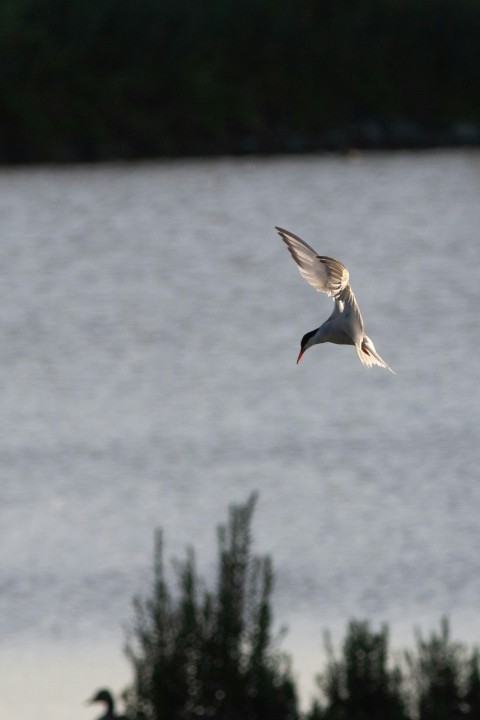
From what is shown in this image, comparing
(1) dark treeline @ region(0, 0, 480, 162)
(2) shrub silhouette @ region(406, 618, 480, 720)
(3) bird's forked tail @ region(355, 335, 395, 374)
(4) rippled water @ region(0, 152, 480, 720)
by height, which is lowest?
(2) shrub silhouette @ region(406, 618, 480, 720)

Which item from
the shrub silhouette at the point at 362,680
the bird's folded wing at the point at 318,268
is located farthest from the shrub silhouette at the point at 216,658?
the bird's folded wing at the point at 318,268

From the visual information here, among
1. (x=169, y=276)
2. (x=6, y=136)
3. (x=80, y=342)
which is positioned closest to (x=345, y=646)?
(x=80, y=342)

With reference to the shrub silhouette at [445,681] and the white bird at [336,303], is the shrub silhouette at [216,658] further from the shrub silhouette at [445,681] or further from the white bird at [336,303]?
the white bird at [336,303]

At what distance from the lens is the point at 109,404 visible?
16234 millimetres

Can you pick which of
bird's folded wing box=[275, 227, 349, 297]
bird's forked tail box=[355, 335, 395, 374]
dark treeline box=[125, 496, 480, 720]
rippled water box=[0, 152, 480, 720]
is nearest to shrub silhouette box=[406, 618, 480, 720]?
dark treeline box=[125, 496, 480, 720]

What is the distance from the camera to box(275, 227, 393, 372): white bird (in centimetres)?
502

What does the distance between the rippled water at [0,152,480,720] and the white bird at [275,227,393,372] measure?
400 cm

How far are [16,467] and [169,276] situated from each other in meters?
10.6

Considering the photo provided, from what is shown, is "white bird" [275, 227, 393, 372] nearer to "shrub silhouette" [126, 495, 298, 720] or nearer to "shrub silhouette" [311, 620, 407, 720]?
"shrub silhouette" [126, 495, 298, 720]

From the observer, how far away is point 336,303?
17.1 feet

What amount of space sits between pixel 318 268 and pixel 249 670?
1.74m

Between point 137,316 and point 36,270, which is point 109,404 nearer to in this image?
point 137,316

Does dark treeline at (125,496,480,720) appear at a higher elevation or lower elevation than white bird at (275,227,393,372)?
lower

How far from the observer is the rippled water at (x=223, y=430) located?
416 inches
